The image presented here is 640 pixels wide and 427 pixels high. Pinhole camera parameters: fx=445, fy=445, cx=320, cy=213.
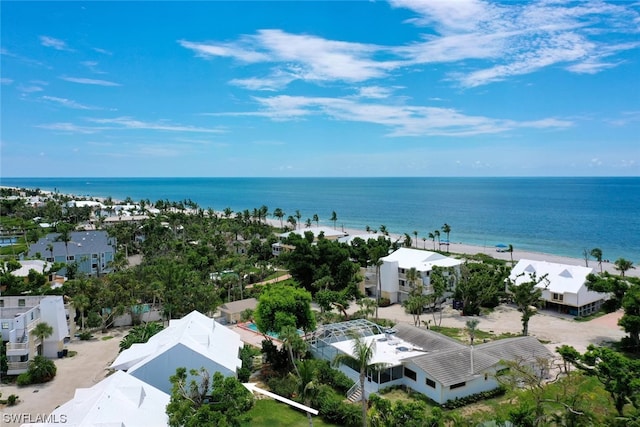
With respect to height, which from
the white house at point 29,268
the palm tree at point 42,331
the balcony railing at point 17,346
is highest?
the white house at point 29,268

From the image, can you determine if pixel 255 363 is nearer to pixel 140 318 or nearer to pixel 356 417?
pixel 356 417

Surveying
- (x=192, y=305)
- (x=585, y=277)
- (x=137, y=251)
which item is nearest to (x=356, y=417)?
(x=192, y=305)

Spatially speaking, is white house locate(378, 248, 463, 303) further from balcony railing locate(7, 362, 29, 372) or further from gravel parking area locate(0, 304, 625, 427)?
balcony railing locate(7, 362, 29, 372)

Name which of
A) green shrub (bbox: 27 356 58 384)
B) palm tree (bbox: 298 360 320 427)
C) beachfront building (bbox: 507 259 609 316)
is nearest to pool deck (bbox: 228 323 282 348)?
palm tree (bbox: 298 360 320 427)

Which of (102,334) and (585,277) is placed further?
(585,277)

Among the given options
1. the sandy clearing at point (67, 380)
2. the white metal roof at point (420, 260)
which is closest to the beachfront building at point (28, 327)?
the sandy clearing at point (67, 380)

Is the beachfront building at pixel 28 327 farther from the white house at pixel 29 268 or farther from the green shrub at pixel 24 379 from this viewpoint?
the white house at pixel 29 268
